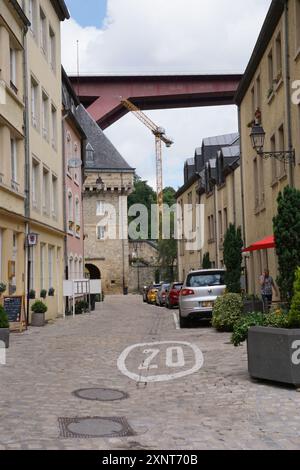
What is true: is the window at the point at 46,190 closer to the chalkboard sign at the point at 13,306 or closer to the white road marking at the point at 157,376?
the chalkboard sign at the point at 13,306

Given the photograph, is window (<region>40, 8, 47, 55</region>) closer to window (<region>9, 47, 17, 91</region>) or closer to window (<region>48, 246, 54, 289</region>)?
window (<region>9, 47, 17, 91</region>)

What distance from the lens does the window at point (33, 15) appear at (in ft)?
77.6

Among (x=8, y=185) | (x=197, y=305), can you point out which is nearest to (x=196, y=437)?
(x=197, y=305)

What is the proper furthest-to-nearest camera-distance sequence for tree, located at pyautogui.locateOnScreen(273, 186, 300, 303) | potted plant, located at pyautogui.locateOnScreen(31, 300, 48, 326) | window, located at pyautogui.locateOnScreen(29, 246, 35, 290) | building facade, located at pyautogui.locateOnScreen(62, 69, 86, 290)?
building facade, located at pyautogui.locateOnScreen(62, 69, 86, 290) → window, located at pyautogui.locateOnScreen(29, 246, 35, 290) → potted plant, located at pyautogui.locateOnScreen(31, 300, 48, 326) → tree, located at pyautogui.locateOnScreen(273, 186, 300, 303)

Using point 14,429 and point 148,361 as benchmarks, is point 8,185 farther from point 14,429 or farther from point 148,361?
point 14,429

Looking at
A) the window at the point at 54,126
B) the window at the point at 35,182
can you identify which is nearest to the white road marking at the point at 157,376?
the window at the point at 35,182

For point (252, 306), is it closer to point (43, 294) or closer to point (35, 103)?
point (43, 294)

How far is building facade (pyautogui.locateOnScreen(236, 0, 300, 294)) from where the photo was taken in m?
18.0

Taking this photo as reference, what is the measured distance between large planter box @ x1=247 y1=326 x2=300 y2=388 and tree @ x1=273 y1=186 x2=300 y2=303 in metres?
2.72

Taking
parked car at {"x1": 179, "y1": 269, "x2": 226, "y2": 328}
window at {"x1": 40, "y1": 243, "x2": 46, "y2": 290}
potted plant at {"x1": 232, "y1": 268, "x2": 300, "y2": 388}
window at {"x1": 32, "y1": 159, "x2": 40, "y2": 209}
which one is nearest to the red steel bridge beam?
window at {"x1": 32, "y1": 159, "x2": 40, "y2": 209}

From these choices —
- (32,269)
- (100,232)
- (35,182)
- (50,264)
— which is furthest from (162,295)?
(100,232)

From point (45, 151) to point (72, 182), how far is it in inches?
330

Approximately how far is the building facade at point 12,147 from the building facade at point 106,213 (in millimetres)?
40647
